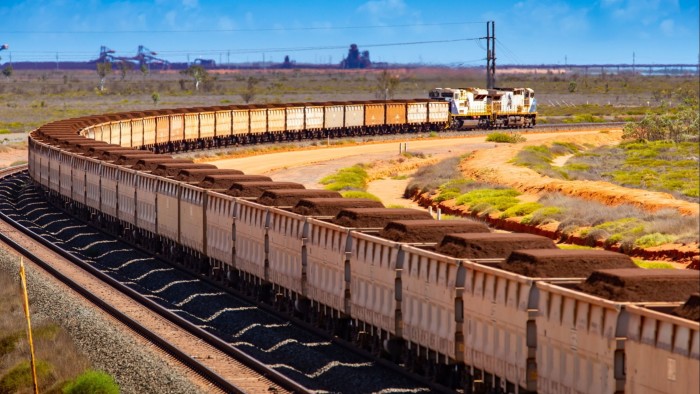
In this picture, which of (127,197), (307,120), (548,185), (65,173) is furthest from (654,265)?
(307,120)

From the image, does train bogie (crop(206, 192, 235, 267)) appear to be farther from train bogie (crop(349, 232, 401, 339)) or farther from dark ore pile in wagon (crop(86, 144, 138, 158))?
dark ore pile in wagon (crop(86, 144, 138, 158))

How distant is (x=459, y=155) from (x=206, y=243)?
48.5 metres

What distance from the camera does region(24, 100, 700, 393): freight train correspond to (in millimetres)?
15570


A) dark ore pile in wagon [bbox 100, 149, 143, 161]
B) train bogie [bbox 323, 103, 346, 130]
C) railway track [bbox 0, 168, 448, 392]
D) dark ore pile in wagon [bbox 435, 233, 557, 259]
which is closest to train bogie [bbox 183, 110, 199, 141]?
train bogie [bbox 323, 103, 346, 130]

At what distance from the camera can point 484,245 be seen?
66.9ft

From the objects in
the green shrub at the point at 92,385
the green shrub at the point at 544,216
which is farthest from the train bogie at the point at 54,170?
the green shrub at the point at 92,385

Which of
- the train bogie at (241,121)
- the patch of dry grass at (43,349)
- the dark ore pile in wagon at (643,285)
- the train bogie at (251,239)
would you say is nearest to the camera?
the dark ore pile in wagon at (643,285)

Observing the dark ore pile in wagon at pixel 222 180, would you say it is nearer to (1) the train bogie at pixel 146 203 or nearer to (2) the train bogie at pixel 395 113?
(1) the train bogie at pixel 146 203

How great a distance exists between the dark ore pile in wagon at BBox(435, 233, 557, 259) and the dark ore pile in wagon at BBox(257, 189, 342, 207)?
8.19 metres

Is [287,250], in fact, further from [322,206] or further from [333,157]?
[333,157]

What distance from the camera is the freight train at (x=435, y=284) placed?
15.6 m

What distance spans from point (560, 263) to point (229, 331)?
1007 cm

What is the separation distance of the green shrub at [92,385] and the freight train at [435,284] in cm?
499

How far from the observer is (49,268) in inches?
1329
